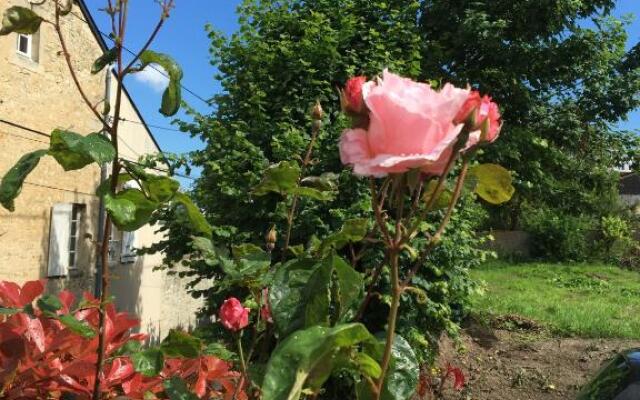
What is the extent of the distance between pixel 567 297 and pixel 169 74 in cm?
990

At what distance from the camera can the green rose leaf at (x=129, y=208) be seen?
0.88 metres

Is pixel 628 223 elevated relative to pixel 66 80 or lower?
lower

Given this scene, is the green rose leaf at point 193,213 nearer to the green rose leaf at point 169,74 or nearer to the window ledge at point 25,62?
the green rose leaf at point 169,74

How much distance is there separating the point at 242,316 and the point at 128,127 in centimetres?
1002

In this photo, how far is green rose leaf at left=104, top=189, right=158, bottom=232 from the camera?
88 centimetres

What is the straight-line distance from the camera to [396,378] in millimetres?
820

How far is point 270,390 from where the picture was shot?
61 cm

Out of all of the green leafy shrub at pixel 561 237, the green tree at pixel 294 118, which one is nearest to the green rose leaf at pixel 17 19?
the green tree at pixel 294 118

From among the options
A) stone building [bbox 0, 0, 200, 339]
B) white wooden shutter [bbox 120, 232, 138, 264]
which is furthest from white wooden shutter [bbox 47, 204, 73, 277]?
white wooden shutter [bbox 120, 232, 138, 264]

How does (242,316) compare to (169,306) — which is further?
(169,306)

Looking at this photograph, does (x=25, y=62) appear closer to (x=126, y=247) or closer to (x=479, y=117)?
(x=126, y=247)

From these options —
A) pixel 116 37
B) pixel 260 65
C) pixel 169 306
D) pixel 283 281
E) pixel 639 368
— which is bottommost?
pixel 169 306

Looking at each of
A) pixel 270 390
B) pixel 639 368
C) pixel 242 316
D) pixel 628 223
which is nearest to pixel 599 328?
pixel 639 368

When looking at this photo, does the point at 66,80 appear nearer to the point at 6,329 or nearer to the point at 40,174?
the point at 40,174
